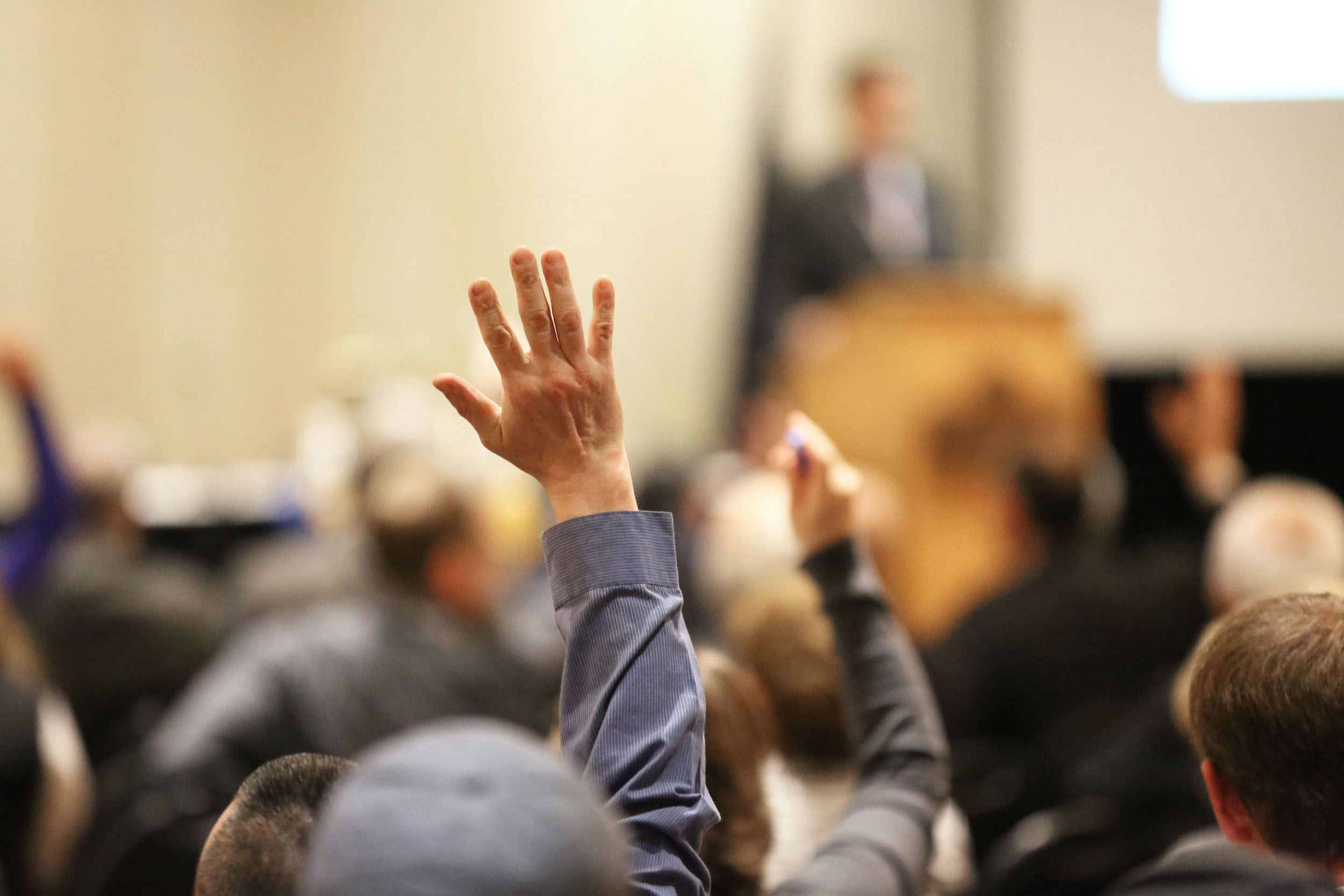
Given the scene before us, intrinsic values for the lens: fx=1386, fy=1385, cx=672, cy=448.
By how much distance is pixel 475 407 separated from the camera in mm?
1229

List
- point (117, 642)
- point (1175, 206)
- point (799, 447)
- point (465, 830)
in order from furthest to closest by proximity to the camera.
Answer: point (1175, 206) → point (117, 642) → point (799, 447) → point (465, 830)

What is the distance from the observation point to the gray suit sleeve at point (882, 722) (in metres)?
1.53

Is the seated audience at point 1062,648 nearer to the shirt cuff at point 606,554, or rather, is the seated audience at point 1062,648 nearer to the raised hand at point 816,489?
the raised hand at point 816,489

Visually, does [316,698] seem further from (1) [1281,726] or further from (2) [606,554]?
(1) [1281,726]

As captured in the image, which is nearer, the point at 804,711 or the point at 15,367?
the point at 804,711

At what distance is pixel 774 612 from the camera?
2.14 m

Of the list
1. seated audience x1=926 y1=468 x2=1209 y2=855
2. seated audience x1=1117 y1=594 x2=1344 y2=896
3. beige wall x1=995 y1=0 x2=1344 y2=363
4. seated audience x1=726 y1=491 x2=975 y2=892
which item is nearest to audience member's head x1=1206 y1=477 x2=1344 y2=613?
seated audience x1=926 y1=468 x2=1209 y2=855

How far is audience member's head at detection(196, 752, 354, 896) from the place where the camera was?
3.42 feet

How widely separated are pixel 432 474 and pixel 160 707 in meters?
0.85

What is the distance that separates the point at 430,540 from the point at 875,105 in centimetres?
368

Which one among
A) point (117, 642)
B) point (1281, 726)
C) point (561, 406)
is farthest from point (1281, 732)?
point (117, 642)

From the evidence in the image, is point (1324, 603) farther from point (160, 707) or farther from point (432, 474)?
point (160, 707)

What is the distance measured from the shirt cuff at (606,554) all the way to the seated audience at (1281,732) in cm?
49

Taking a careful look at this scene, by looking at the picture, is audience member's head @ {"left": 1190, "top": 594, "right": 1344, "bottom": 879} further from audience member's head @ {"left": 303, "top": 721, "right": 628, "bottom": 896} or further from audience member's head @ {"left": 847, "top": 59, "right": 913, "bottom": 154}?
audience member's head @ {"left": 847, "top": 59, "right": 913, "bottom": 154}
